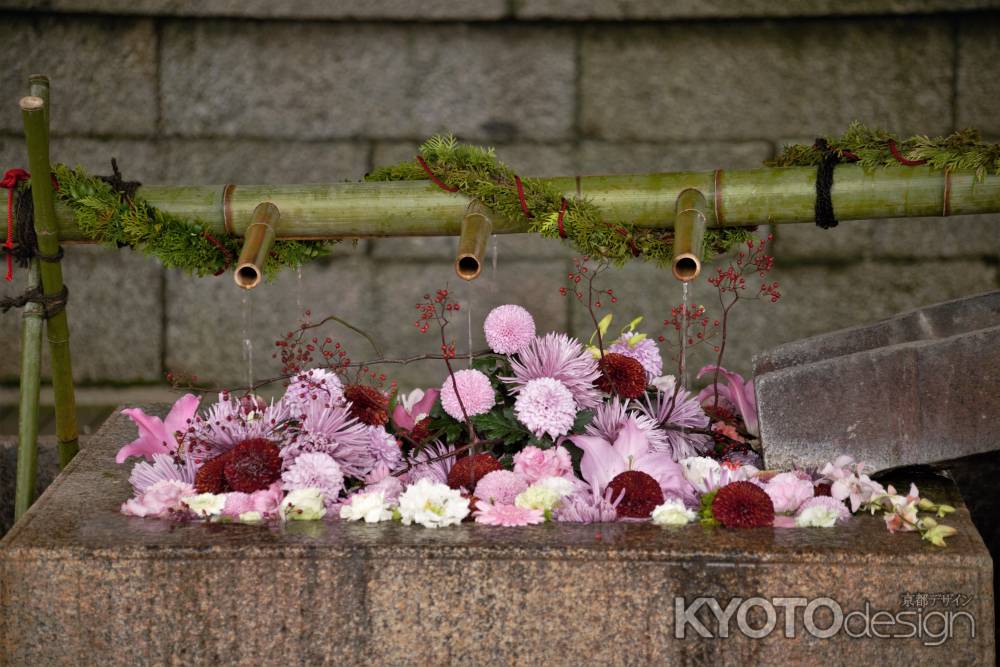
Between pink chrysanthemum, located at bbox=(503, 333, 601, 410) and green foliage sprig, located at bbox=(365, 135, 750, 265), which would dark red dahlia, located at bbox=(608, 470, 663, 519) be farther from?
green foliage sprig, located at bbox=(365, 135, 750, 265)

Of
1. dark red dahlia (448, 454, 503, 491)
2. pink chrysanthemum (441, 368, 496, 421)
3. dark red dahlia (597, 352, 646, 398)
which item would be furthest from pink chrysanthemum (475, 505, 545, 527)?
dark red dahlia (597, 352, 646, 398)

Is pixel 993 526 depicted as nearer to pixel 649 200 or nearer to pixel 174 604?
pixel 649 200

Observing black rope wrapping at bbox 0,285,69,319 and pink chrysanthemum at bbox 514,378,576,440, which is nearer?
pink chrysanthemum at bbox 514,378,576,440

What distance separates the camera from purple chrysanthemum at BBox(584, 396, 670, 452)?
7.56ft

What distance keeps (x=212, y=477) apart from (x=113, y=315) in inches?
113

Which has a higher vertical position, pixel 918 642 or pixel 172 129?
pixel 172 129

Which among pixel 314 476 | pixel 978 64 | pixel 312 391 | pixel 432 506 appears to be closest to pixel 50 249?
pixel 312 391

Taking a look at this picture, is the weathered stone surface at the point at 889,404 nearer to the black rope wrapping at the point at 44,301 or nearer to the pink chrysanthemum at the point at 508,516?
the pink chrysanthemum at the point at 508,516

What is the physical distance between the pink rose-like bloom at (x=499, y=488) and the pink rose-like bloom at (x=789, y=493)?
42 centimetres

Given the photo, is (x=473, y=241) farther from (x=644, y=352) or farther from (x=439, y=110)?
(x=439, y=110)

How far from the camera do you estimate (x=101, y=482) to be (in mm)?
2408

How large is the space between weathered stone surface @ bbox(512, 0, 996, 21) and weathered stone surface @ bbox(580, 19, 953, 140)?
0.55 feet

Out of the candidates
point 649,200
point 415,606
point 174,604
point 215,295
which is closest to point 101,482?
point 174,604

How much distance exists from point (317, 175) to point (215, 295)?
613 mm
